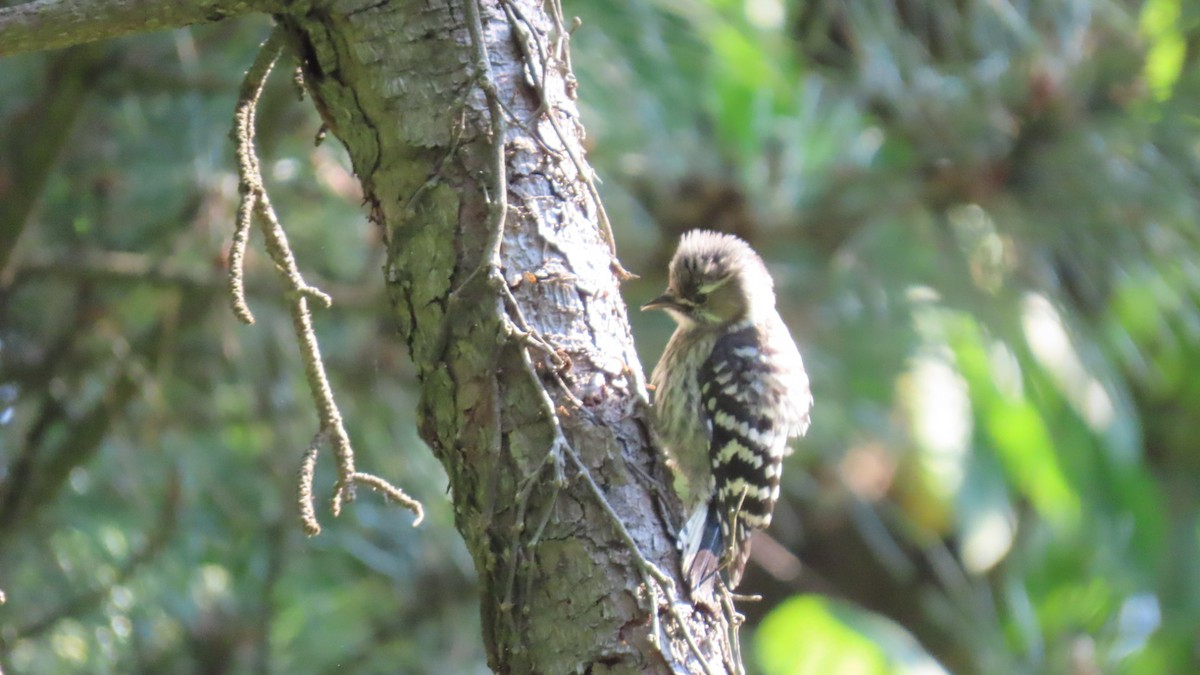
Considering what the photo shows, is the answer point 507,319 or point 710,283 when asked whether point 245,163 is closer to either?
point 507,319

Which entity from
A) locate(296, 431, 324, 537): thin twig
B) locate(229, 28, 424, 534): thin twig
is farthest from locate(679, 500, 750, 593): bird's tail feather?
locate(296, 431, 324, 537): thin twig

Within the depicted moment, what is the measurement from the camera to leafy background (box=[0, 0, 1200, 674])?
123 inches

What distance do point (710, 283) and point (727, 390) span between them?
0.98ft

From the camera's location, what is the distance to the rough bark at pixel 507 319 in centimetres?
170

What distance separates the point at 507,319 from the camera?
5.82 ft

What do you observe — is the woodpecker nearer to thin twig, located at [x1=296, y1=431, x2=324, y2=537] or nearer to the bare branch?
thin twig, located at [x1=296, y1=431, x2=324, y2=537]

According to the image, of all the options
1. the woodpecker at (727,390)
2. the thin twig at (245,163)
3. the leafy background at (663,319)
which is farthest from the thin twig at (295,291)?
the leafy background at (663,319)

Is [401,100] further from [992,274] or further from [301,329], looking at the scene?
[992,274]

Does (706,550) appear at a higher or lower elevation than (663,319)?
higher

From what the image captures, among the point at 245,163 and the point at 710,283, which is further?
the point at 710,283

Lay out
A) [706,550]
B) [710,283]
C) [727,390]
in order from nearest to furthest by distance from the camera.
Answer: [706,550], [727,390], [710,283]

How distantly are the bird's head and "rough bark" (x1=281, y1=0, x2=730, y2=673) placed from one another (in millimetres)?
1134

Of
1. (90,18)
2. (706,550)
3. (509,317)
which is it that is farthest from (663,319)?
(90,18)

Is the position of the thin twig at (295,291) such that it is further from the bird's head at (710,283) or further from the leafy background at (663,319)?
the bird's head at (710,283)
